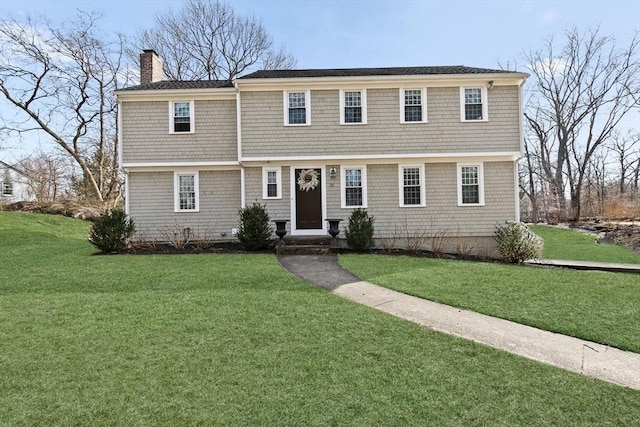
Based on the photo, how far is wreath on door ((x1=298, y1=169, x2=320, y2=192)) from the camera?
528 inches

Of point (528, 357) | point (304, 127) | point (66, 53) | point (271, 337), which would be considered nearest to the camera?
point (528, 357)

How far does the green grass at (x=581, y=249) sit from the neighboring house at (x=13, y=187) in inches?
1337

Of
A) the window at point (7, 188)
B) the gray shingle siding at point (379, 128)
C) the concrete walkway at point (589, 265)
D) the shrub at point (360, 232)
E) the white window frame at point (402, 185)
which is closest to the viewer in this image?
the concrete walkway at point (589, 265)

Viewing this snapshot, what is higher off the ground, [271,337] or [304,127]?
[304,127]

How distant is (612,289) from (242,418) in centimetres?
802

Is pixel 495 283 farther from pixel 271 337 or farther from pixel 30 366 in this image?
pixel 30 366

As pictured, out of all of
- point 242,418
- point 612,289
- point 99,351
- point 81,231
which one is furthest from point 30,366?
point 81,231

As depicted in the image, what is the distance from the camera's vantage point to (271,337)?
4773 millimetres

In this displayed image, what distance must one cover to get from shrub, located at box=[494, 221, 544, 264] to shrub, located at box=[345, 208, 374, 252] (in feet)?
14.1

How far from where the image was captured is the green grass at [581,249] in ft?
43.3

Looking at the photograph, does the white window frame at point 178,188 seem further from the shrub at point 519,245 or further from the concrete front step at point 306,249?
the shrub at point 519,245

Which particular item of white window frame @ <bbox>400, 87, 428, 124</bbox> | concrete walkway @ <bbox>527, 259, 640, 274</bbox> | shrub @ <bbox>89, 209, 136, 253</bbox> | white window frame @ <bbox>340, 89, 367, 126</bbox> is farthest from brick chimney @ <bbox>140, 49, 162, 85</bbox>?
concrete walkway @ <bbox>527, 259, 640, 274</bbox>

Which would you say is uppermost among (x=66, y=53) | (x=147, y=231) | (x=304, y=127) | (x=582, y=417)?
(x=66, y=53)

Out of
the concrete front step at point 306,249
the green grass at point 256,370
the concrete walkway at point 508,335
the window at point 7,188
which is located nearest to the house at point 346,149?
the concrete front step at point 306,249
